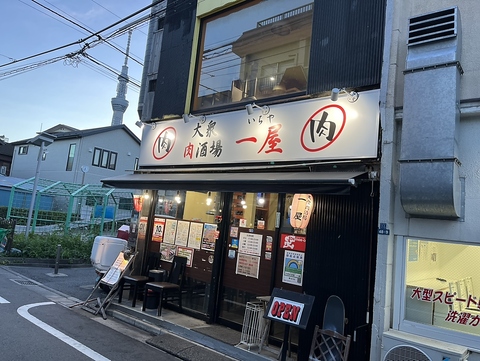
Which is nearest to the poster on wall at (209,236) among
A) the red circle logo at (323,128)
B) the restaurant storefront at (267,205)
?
the restaurant storefront at (267,205)

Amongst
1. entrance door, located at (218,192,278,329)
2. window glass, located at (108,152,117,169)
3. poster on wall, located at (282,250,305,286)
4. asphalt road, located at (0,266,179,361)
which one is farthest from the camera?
window glass, located at (108,152,117,169)

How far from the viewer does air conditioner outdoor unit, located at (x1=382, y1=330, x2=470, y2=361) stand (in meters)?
4.16

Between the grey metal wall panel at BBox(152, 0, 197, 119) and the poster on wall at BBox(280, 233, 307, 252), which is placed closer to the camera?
the poster on wall at BBox(280, 233, 307, 252)

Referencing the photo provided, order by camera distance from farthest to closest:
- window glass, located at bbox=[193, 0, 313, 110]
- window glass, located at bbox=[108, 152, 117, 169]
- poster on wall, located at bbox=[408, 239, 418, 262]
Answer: window glass, located at bbox=[108, 152, 117, 169]
window glass, located at bbox=[193, 0, 313, 110]
poster on wall, located at bbox=[408, 239, 418, 262]

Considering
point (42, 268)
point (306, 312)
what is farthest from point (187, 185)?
point (42, 268)

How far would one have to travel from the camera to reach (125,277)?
26.6ft

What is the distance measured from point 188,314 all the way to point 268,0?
23.9 ft

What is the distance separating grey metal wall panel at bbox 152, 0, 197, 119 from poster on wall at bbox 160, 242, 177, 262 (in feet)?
10.8

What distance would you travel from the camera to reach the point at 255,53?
8.34 m

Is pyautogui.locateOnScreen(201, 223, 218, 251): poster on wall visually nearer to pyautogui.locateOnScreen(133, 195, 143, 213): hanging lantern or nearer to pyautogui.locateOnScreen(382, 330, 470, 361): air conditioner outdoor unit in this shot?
pyautogui.locateOnScreen(133, 195, 143, 213): hanging lantern

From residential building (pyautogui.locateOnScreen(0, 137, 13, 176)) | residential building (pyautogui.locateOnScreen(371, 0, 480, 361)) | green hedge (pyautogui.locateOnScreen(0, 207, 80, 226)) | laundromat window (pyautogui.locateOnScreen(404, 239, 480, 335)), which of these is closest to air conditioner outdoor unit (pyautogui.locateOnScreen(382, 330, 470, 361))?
residential building (pyautogui.locateOnScreen(371, 0, 480, 361))

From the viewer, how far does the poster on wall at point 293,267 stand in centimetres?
623

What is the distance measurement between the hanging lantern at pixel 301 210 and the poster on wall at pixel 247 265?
1357 mm

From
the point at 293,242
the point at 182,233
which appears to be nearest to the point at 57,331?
the point at 182,233
